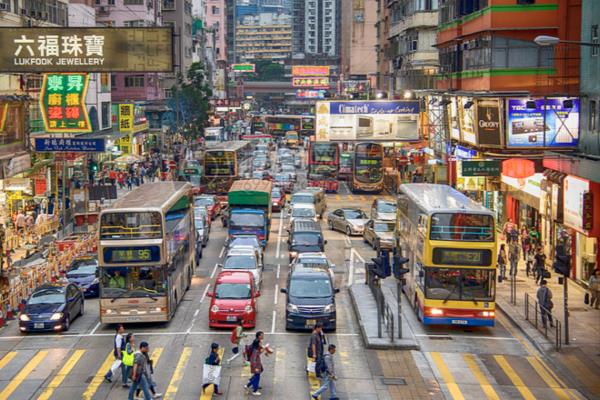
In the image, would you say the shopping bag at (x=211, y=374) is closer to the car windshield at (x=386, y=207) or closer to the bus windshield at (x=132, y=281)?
the bus windshield at (x=132, y=281)

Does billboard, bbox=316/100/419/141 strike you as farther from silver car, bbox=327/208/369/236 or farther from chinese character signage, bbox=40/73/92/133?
chinese character signage, bbox=40/73/92/133

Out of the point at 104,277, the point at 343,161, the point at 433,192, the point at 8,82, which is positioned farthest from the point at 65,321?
the point at 343,161

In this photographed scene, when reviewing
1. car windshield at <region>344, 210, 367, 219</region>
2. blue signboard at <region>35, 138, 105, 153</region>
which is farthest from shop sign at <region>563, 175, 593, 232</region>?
blue signboard at <region>35, 138, 105, 153</region>

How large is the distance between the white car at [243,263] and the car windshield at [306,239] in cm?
629

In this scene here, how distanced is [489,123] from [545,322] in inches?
583

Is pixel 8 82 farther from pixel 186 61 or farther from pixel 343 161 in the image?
pixel 186 61

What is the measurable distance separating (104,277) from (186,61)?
98669 millimetres

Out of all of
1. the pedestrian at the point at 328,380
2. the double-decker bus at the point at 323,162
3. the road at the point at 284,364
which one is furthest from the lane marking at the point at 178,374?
the double-decker bus at the point at 323,162

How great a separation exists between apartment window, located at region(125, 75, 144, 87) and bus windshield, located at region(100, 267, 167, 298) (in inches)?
2561

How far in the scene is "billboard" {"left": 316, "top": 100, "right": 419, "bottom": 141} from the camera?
74062 millimetres

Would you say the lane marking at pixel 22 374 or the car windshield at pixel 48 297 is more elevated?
the car windshield at pixel 48 297

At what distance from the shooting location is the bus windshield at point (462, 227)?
2984 cm

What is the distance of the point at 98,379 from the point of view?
84.0 feet

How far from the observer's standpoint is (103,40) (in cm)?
2748
